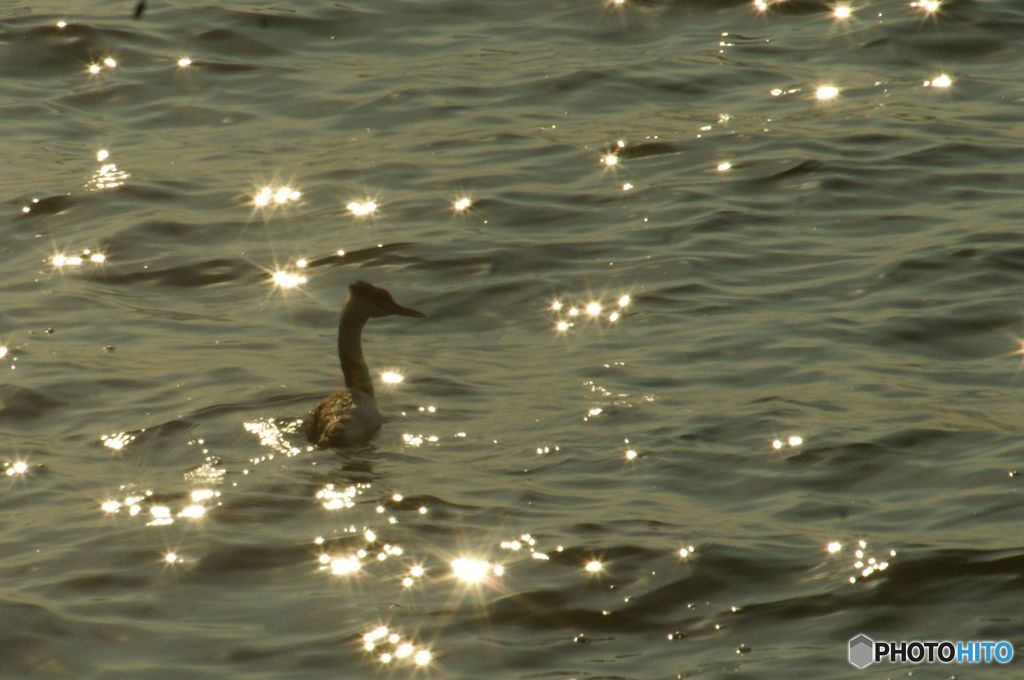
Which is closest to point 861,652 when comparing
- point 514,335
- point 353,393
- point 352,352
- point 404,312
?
point 353,393

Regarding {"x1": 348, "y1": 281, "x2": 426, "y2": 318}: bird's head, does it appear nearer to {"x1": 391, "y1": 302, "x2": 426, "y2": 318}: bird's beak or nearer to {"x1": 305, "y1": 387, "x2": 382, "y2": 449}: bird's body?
{"x1": 391, "y1": 302, "x2": 426, "y2": 318}: bird's beak

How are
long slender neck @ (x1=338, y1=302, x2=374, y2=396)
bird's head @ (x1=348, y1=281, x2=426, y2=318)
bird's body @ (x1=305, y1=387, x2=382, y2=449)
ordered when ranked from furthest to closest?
bird's head @ (x1=348, y1=281, x2=426, y2=318) → long slender neck @ (x1=338, y1=302, x2=374, y2=396) → bird's body @ (x1=305, y1=387, x2=382, y2=449)

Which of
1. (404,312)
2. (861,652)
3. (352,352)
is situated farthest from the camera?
(404,312)

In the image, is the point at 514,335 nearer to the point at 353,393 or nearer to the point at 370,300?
the point at 370,300

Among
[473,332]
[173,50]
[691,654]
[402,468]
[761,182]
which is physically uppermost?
[173,50]

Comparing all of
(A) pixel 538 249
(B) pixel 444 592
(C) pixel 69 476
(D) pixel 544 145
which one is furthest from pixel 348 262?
(B) pixel 444 592

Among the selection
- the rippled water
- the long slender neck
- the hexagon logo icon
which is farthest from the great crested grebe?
the hexagon logo icon

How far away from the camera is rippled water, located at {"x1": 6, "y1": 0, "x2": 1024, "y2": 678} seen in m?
8.88

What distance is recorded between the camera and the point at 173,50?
19.5m

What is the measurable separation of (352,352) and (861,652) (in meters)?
4.40

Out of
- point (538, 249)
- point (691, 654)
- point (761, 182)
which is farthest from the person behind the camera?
point (761, 182)

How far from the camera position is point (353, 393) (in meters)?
11.3

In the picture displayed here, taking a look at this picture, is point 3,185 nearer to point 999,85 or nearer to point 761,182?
point 761,182

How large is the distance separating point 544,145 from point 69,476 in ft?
22.4
